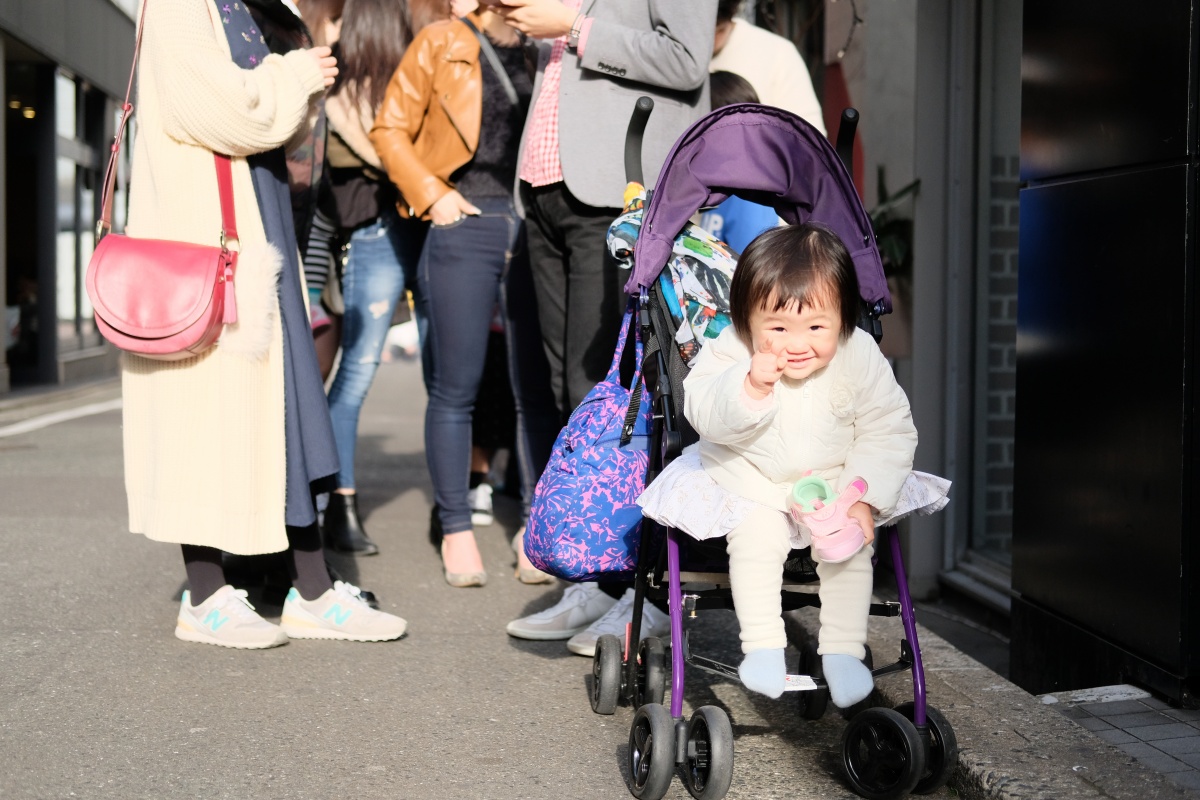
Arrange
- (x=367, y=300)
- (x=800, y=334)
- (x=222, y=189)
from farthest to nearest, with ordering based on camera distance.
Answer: (x=367, y=300) < (x=222, y=189) < (x=800, y=334)

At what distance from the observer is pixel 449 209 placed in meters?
4.62

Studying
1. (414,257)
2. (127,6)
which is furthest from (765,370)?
(127,6)

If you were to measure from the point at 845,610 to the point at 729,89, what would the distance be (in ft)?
8.65

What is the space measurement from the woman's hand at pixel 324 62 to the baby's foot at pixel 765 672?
2.27m

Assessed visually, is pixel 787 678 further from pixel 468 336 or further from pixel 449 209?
pixel 449 209

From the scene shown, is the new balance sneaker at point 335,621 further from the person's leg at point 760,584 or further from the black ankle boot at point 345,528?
the person's leg at point 760,584

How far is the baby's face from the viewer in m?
2.84

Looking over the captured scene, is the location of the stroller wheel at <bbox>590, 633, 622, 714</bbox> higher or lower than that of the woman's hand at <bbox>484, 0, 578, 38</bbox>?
lower

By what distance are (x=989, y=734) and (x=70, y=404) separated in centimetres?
1211

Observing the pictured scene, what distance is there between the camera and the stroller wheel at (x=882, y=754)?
2729 millimetres

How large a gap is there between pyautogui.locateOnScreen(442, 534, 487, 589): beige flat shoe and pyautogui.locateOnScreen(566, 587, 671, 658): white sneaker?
0.92m

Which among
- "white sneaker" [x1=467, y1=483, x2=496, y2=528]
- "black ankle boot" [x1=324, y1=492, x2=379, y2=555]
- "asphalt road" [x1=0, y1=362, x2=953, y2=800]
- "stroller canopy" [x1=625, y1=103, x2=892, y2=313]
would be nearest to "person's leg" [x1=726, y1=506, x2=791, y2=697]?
"asphalt road" [x1=0, y1=362, x2=953, y2=800]

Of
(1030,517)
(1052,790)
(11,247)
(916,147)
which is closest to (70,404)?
(11,247)

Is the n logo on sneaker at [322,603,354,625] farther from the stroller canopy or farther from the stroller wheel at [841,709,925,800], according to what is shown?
the stroller wheel at [841,709,925,800]
